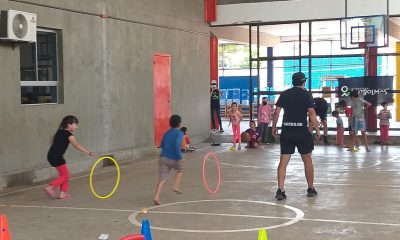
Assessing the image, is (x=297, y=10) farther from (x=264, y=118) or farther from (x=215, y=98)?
(x=215, y=98)

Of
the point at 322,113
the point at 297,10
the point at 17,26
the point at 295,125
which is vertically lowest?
the point at 322,113

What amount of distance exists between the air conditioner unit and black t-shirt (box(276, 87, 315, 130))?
505cm

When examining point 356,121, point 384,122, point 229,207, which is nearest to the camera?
point 229,207

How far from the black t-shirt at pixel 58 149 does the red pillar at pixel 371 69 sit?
12401 mm

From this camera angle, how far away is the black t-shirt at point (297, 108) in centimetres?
883

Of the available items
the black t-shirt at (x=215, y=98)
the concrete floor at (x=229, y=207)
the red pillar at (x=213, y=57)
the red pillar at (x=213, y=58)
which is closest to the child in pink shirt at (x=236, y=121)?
the concrete floor at (x=229, y=207)

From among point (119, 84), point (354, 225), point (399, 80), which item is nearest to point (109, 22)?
point (119, 84)

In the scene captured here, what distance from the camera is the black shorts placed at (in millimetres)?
8812

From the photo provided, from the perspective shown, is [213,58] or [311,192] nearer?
[311,192]

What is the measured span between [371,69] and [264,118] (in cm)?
432

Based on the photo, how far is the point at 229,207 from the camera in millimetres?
8344

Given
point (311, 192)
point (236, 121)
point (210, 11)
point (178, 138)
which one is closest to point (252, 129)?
point (236, 121)

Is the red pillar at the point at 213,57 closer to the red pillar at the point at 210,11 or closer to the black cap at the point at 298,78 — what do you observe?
the red pillar at the point at 210,11

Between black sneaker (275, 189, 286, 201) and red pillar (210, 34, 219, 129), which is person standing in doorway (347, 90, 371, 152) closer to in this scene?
black sneaker (275, 189, 286, 201)
